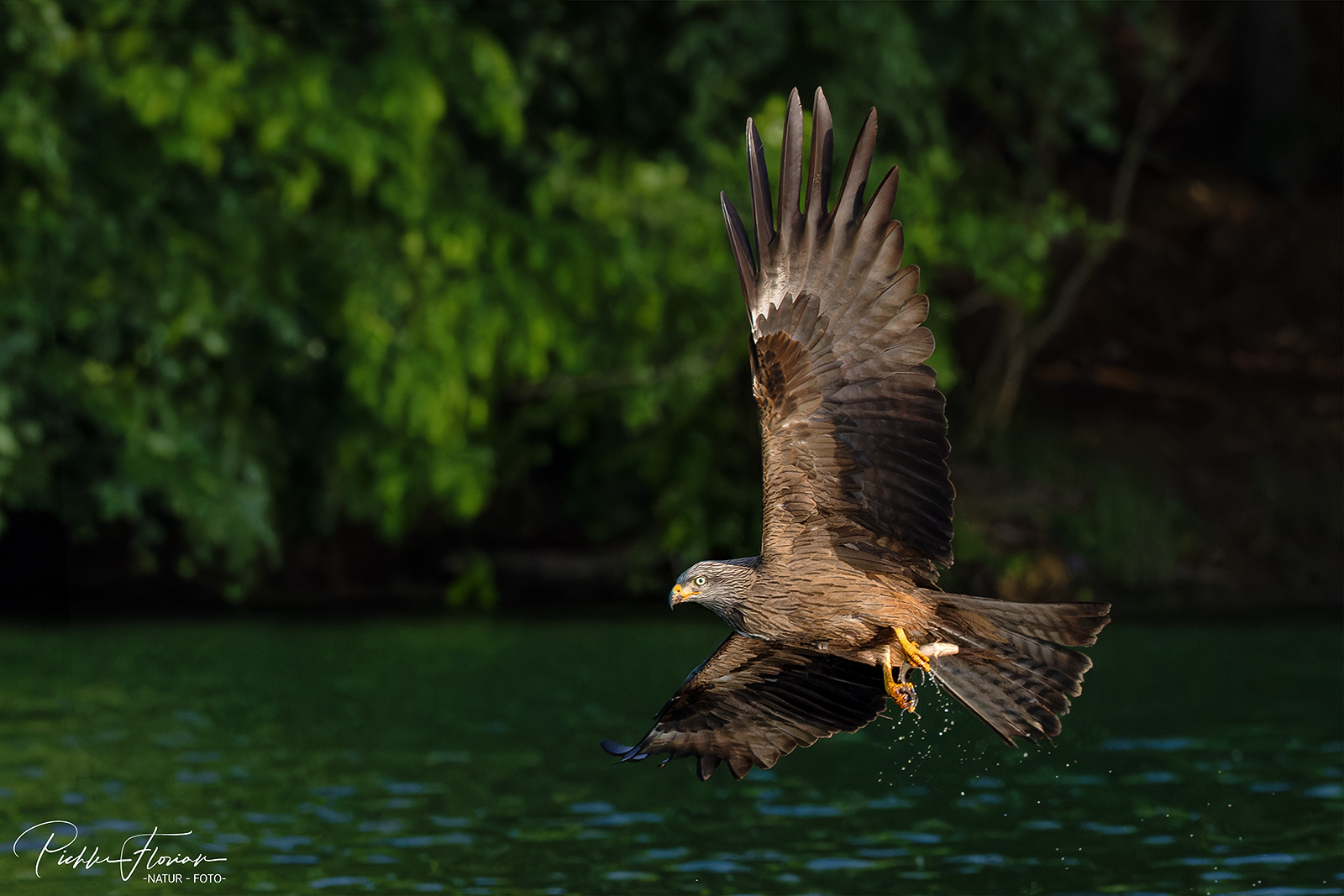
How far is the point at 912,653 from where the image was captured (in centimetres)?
733

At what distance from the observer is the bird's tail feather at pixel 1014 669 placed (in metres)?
7.19

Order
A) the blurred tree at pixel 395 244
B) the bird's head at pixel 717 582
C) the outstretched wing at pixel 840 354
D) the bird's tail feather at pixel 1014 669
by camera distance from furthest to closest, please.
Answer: the blurred tree at pixel 395 244, the bird's head at pixel 717 582, the bird's tail feather at pixel 1014 669, the outstretched wing at pixel 840 354

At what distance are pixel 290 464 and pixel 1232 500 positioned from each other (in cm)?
1014

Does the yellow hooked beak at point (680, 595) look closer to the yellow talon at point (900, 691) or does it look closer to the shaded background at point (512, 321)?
the yellow talon at point (900, 691)

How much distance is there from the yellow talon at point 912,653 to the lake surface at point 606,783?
1.67 meters

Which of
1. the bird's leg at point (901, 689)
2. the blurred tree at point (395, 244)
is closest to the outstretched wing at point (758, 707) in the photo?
the bird's leg at point (901, 689)

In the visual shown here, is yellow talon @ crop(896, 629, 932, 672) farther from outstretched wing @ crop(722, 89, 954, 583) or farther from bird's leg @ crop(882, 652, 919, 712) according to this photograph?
outstretched wing @ crop(722, 89, 954, 583)

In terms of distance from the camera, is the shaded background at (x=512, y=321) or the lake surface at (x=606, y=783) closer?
the lake surface at (x=606, y=783)

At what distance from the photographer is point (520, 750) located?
11922mm

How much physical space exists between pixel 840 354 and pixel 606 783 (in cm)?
475

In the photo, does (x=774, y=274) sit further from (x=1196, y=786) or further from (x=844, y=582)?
(x=1196, y=786)
